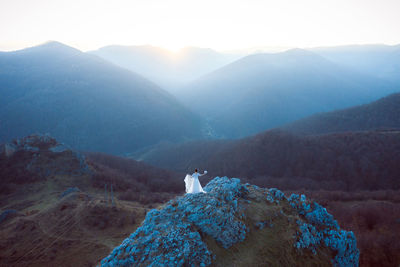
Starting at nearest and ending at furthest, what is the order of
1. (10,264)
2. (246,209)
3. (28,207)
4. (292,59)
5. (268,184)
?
(246,209), (10,264), (28,207), (268,184), (292,59)

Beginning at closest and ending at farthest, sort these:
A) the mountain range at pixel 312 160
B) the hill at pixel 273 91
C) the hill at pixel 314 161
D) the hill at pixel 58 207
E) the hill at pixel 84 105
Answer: the hill at pixel 58 207 < the hill at pixel 314 161 < the mountain range at pixel 312 160 < the hill at pixel 84 105 < the hill at pixel 273 91

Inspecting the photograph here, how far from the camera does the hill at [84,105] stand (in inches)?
3243

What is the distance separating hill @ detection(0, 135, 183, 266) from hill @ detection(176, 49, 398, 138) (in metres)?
80.1

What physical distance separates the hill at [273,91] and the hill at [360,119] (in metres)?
36.4

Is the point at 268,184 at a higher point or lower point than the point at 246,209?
lower

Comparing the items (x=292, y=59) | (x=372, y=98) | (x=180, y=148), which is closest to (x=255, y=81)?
(x=292, y=59)

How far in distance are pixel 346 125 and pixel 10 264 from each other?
74.2 m

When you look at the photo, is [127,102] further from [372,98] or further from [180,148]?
[372,98]

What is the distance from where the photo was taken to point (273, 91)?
134 meters

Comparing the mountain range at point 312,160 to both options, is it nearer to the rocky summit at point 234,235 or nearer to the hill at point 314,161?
the hill at point 314,161

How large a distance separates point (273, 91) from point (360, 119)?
71.3 meters

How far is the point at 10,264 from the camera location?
1284cm

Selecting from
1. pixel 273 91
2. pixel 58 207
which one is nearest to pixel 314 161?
pixel 58 207

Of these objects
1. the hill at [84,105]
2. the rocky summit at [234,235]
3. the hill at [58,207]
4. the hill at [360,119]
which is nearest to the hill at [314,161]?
the hill at [58,207]
